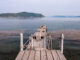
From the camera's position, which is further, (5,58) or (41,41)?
(5,58)

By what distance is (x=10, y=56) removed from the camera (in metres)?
20.4

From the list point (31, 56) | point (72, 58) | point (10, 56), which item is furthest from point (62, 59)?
point (10, 56)

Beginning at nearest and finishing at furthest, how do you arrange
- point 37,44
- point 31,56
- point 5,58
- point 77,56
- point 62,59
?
point 62,59 → point 31,56 → point 37,44 → point 5,58 → point 77,56

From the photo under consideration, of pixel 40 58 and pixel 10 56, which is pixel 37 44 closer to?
pixel 10 56

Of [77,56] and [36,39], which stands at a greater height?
[36,39]

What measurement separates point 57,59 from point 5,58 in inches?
572

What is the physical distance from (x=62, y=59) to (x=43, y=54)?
4.49ft

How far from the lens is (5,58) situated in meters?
19.6

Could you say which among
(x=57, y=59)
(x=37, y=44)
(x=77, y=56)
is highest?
(x=57, y=59)

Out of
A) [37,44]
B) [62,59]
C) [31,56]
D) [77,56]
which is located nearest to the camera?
[62,59]

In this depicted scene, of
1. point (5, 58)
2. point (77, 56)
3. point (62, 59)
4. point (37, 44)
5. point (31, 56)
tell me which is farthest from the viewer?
point (77, 56)

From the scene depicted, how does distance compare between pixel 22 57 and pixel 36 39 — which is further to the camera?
pixel 36 39

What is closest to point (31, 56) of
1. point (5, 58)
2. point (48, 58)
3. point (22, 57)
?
point (22, 57)

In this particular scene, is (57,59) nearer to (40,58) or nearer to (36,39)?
(40,58)
